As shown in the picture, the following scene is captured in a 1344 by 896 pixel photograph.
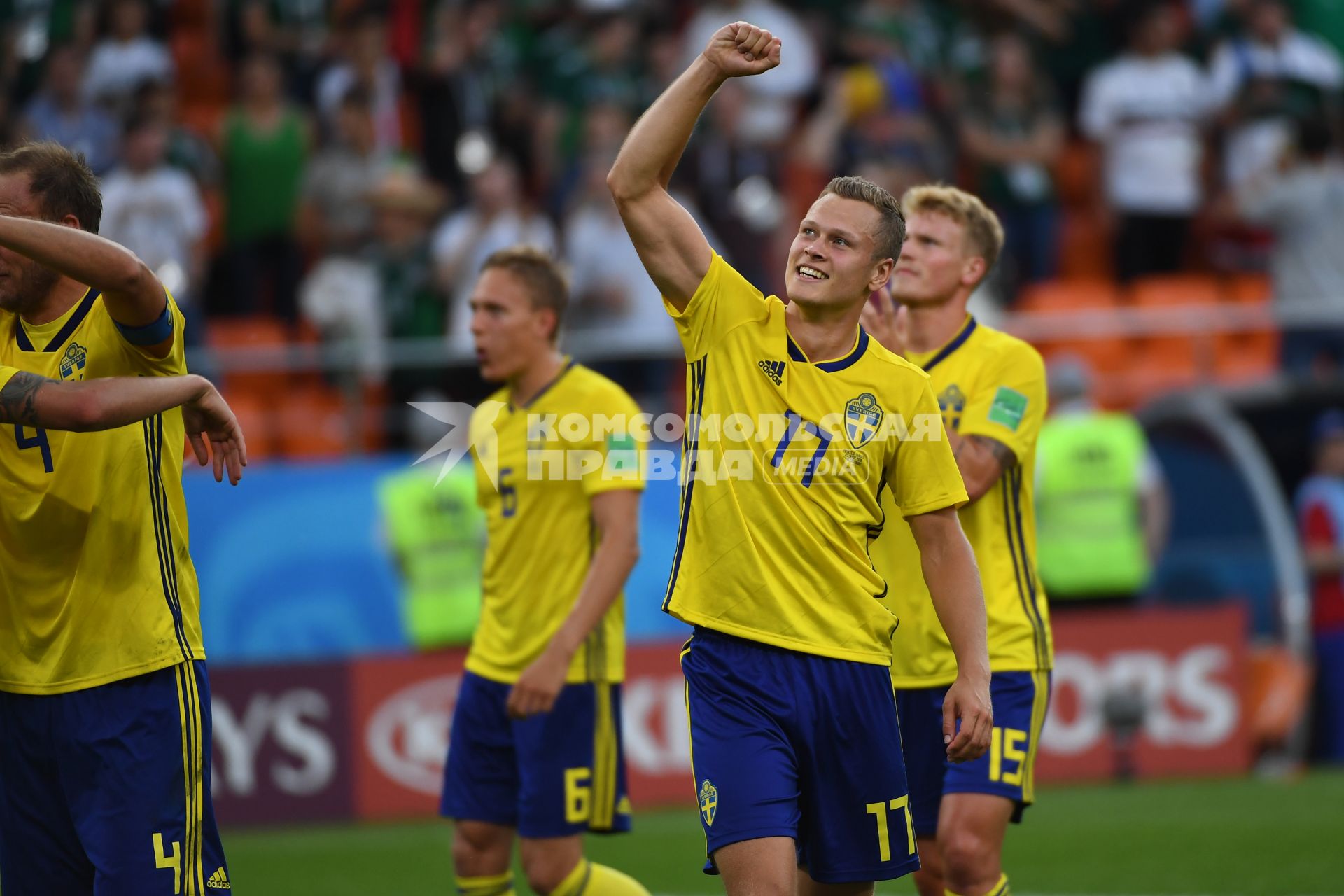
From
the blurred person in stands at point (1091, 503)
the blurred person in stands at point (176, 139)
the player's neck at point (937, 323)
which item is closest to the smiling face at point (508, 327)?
the player's neck at point (937, 323)

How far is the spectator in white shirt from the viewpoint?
12.9 meters

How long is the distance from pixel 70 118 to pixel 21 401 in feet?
33.7

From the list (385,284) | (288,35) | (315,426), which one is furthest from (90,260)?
(288,35)

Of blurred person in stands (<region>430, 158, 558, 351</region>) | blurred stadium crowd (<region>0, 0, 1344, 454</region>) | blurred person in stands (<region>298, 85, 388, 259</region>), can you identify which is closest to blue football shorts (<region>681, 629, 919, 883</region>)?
blurred stadium crowd (<region>0, 0, 1344, 454</region>)

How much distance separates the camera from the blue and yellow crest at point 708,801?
4852 mm

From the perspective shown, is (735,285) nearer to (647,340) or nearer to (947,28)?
(647,340)

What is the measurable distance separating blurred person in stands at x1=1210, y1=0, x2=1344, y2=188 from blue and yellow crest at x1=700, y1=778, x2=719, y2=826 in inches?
486

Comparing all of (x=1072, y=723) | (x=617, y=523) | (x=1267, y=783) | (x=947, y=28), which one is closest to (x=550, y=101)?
(x=947, y=28)

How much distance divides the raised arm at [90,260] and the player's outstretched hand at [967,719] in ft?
8.13

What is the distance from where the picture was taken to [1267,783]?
1164 cm

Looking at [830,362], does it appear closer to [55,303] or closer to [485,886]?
[55,303]

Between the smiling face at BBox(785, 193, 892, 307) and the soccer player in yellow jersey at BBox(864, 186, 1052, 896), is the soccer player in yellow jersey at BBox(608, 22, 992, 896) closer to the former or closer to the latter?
the smiling face at BBox(785, 193, 892, 307)

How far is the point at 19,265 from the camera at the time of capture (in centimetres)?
467

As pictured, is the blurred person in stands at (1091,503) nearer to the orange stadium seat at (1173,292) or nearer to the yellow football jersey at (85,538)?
the orange stadium seat at (1173,292)
